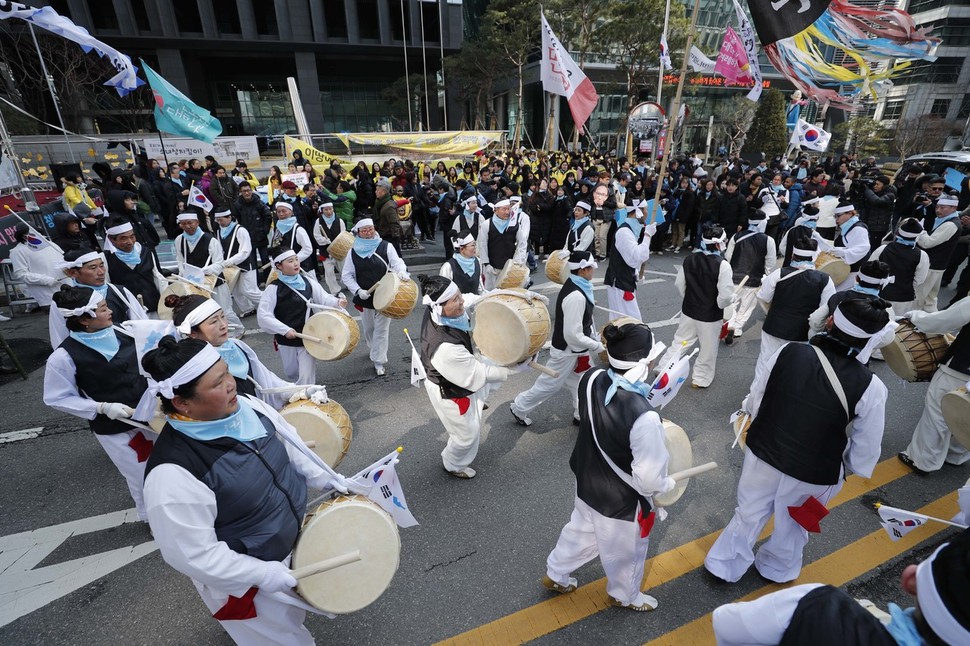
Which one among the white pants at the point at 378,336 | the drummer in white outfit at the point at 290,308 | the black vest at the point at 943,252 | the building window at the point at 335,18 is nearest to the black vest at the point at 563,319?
the white pants at the point at 378,336

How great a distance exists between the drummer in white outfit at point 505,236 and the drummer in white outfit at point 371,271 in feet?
7.91

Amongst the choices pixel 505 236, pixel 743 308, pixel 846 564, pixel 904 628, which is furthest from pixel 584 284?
pixel 743 308

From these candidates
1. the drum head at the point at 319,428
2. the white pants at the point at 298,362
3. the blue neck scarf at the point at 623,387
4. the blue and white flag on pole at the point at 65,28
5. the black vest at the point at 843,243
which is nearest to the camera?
the blue neck scarf at the point at 623,387

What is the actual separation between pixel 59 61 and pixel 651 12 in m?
29.6

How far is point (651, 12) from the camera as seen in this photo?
970 inches

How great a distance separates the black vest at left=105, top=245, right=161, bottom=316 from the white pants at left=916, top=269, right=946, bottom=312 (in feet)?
36.5

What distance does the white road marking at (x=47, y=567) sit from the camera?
10.5ft

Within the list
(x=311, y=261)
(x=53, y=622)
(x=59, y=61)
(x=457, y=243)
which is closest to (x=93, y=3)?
(x=59, y=61)

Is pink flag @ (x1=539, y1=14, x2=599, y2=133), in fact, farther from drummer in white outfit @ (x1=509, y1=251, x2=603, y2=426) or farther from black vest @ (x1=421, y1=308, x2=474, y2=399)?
black vest @ (x1=421, y1=308, x2=474, y2=399)

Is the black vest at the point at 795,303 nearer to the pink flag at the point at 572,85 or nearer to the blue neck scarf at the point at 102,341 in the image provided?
the pink flag at the point at 572,85

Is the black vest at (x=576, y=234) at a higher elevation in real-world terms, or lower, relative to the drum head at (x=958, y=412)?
higher

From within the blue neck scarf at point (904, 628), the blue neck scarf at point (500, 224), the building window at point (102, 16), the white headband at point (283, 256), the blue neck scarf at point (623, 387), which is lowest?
the blue neck scarf at point (500, 224)

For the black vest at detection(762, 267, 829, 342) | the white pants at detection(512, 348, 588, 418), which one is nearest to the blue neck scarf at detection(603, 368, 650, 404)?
the white pants at detection(512, 348, 588, 418)

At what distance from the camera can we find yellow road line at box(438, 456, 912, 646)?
A: 286 centimetres
